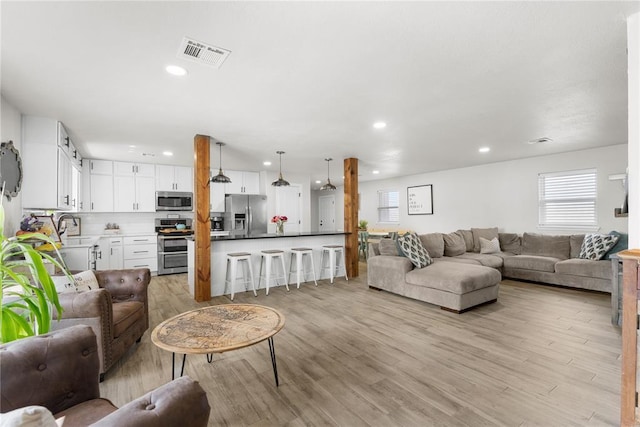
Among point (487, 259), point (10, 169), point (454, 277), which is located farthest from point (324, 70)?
point (487, 259)

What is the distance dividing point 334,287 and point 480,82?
11.9 feet

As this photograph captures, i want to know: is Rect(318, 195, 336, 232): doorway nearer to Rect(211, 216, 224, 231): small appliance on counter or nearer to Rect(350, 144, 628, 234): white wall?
Rect(350, 144, 628, 234): white wall

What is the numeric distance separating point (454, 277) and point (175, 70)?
365 centimetres

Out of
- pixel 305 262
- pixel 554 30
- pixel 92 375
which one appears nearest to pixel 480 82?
pixel 554 30

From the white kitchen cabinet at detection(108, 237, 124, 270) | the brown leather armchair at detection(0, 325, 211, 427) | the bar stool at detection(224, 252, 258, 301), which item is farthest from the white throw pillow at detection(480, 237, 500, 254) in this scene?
the white kitchen cabinet at detection(108, 237, 124, 270)

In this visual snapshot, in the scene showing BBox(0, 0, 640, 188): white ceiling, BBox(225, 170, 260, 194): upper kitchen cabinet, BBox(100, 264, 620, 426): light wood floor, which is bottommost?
BBox(100, 264, 620, 426): light wood floor

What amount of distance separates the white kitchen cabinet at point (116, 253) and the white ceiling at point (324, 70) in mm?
2395

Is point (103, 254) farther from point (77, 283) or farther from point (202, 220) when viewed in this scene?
point (77, 283)

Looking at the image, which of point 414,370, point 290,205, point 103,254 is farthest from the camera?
point 290,205

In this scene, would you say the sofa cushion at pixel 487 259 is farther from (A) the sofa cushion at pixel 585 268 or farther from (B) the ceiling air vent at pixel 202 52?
(B) the ceiling air vent at pixel 202 52

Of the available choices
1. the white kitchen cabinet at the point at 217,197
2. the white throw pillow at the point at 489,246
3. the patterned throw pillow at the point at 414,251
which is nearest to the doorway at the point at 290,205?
the white kitchen cabinet at the point at 217,197

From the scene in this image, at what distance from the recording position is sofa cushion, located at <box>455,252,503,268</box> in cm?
519

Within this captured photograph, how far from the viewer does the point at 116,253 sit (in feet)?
19.0

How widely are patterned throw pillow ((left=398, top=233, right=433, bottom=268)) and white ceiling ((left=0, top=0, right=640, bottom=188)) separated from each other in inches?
61.3
